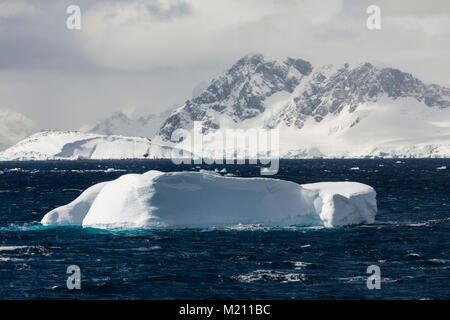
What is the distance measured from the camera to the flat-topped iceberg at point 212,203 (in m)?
56.2

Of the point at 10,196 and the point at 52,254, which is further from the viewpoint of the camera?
the point at 10,196

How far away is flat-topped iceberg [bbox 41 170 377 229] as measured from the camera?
56.2 m

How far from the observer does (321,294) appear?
36.0 meters

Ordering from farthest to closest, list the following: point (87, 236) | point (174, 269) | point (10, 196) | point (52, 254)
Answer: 1. point (10, 196)
2. point (87, 236)
3. point (52, 254)
4. point (174, 269)

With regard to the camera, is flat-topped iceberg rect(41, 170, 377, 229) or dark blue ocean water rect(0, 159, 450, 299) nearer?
dark blue ocean water rect(0, 159, 450, 299)

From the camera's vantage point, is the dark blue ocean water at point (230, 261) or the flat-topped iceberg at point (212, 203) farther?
the flat-topped iceberg at point (212, 203)

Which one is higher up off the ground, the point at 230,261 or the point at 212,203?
the point at 212,203

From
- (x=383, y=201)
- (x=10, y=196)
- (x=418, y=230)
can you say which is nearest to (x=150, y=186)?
(x=418, y=230)

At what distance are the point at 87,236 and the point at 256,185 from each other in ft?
45.0

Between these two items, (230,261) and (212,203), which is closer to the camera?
(230,261)

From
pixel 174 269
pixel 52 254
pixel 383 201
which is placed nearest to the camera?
pixel 174 269

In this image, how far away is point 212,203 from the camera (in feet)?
187

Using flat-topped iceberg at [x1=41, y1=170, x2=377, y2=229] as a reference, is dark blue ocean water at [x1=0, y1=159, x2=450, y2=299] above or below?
below
